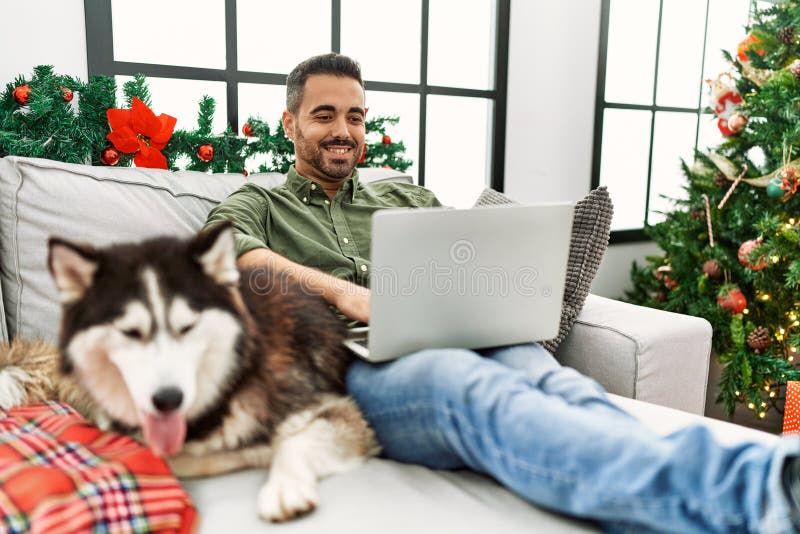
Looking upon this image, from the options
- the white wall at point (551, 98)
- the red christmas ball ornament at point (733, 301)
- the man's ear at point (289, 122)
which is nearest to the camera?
the man's ear at point (289, 122)

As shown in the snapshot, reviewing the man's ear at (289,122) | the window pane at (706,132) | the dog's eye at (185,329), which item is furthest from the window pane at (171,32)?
the window pane at (706,132)

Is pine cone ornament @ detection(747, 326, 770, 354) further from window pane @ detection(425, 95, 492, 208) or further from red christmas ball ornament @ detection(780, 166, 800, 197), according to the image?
window pane @ detection(425, 95, 492, 208)

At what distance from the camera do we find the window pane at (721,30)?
391cm

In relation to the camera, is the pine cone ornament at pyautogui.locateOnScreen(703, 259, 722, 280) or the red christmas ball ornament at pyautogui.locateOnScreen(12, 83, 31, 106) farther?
the pine cone ornament at pyautogui.locateOnScreen(703, 259, 722, 280)

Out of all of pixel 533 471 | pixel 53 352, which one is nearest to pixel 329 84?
pixel 53 352

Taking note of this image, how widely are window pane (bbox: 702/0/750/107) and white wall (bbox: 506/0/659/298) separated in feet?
3.57

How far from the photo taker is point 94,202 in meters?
1.51

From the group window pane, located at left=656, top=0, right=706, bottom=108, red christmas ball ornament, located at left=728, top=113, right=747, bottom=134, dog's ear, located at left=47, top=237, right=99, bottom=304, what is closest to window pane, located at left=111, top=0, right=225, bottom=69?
dog's ear, located at left=47, top=237, right=99, bottom=304

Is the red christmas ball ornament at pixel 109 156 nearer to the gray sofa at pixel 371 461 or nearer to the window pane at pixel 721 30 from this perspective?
the gray sofa at pixel 371 461

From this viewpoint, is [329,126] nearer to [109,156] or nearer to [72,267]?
[109,156]

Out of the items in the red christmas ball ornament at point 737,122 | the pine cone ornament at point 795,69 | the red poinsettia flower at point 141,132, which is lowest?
the red poinsettia flower at point 141,132

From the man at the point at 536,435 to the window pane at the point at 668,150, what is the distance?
9.71 ft

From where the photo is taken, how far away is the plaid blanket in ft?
2.66

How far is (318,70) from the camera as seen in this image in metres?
1.83
